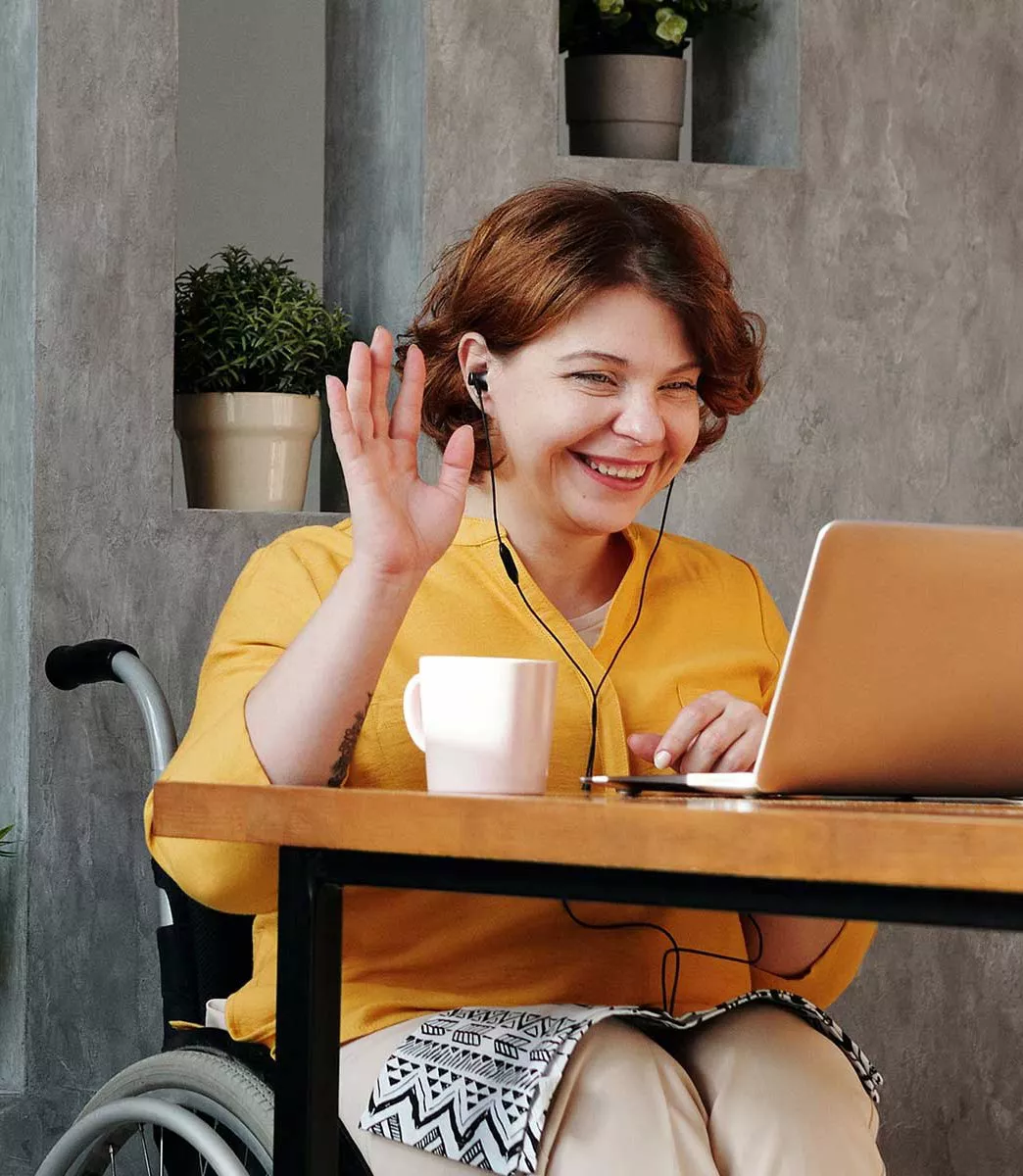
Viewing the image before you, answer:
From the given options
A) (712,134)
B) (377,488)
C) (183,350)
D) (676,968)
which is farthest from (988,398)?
(377,488)

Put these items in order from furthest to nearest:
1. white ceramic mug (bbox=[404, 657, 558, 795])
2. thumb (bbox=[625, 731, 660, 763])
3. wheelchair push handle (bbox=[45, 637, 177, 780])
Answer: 1. wheelchair push handle (bbox=[45, 637, 177, 780])
2. thumb (bbox=[625, 731, 660, 763])
3. white ceramic mug (bbox=[404, 657, 558, 795])

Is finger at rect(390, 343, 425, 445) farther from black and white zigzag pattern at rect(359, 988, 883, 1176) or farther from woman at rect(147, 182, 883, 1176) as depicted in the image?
black and white zigzag pattern at rect(359, 988, 883, 1176)

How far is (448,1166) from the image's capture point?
1075 mm

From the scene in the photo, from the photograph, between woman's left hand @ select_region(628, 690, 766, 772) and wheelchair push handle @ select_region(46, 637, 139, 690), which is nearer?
woman's left hand @ select_region(628, 690, 766, 772)

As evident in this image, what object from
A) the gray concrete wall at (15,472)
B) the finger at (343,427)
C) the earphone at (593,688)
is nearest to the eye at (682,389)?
the earphone at (593,688)

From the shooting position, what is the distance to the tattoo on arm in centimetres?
118

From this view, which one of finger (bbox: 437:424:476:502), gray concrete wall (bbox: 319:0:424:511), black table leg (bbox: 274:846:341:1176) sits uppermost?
gray concrete wall (bbox: 319:0:424:511)

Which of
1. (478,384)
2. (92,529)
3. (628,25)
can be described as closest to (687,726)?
(478,384)

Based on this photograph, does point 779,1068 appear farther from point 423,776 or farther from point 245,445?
point 245,445

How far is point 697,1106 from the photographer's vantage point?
1126 millimetres

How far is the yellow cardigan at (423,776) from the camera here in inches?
50.3

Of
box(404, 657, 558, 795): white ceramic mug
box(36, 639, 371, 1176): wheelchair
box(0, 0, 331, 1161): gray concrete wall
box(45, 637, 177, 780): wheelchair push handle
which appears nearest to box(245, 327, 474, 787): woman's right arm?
box(404, 657, 558, 795): white ceramic mug

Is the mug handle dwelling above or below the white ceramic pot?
below

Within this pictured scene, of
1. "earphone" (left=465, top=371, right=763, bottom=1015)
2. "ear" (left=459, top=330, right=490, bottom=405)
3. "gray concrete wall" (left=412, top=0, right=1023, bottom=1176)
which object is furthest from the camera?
"gray concrete wall" (left=412, top=0, right=1023, bottom=1176)
